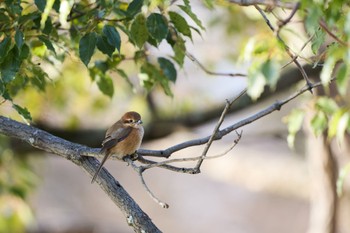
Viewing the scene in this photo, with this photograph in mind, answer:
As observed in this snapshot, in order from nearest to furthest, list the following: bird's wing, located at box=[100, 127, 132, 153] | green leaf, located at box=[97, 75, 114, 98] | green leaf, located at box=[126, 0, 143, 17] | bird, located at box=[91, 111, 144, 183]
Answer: green leaf, located at box=[126, 0, 143, 17], bird, located at box=[91, 111, 144, 183], bird's wing, located at box=[100, 127, 132, 153], green leaf, located at box=[97, 75, 114, 98]

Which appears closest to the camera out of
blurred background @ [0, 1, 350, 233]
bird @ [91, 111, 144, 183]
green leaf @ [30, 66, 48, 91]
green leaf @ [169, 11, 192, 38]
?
green leaf @ [169, 11, 192, 38]

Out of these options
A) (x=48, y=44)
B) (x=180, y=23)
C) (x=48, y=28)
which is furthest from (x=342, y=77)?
(x=48, y=28)

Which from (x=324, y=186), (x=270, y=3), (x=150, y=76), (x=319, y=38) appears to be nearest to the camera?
(x=270, y=3)

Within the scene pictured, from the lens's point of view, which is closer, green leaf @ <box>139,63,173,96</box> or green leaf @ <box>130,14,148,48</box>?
green leaf @ <box>130,14,148,48</box>

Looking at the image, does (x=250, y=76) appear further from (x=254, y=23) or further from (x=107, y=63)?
(x=254, y=23)

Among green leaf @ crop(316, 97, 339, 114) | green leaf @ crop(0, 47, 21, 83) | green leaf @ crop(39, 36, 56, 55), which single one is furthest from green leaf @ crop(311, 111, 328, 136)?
green leaf @ crop(0, 47, 21, 83)

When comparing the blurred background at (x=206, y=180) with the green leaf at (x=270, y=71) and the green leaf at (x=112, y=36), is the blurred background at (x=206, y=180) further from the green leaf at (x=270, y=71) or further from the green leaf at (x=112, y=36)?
the green leaf at (x=270, y=71)

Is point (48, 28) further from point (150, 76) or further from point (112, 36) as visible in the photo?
point (150, 76)

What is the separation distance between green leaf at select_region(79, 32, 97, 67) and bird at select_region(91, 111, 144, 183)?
16.6 inches

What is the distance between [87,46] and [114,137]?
81cm

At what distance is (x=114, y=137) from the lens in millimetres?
3219

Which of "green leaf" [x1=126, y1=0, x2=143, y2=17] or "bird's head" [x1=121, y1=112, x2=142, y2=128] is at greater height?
"bird's head" [x1=121, y1=112, x2=142, y2=128]

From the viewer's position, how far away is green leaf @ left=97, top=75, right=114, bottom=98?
10.5 feet

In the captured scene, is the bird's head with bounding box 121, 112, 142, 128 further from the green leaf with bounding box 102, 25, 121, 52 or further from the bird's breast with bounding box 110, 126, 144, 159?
the green leaf with bounding box 102, 25, 121, 52
